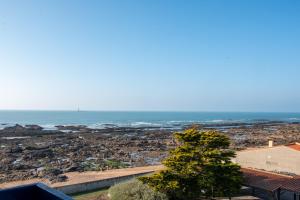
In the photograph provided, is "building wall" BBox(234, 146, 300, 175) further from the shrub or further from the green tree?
the shrub

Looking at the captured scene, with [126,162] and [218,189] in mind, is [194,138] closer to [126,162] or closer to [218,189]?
[218,189]

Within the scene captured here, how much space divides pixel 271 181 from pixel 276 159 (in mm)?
3586

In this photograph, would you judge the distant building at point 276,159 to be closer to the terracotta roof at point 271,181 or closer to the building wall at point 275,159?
the building wall at point 275,159

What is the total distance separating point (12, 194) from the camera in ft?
26.0

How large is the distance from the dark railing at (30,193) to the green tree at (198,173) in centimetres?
682

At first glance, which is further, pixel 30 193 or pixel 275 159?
pixel 275 159

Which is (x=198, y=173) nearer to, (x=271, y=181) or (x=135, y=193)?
(x=135, y=193)

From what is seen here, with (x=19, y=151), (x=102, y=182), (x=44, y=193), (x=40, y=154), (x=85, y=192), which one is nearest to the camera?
(x=44, y=193)

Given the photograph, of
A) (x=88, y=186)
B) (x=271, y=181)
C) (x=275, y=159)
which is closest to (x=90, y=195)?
(x=88, y=186)

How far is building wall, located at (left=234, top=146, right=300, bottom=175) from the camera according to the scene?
18.6 meters

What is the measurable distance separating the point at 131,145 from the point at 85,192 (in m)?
28.1

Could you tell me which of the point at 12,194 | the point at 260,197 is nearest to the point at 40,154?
the point at 260,197

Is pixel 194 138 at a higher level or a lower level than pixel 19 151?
higher

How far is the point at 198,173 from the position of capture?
14.5 metres
